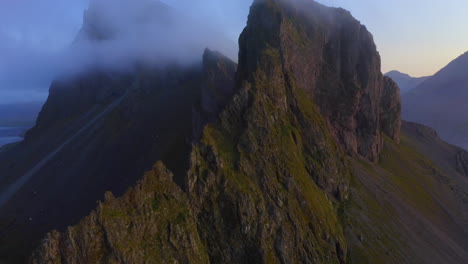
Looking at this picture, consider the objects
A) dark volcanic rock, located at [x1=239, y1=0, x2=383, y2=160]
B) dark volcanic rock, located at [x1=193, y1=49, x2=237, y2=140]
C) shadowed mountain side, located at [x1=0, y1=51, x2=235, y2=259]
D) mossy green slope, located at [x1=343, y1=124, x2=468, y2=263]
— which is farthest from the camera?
shadowed mountain side, located at [x1=0, y1=51, x2=235, y2=259]

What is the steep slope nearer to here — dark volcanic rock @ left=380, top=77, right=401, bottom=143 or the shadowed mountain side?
the shadowed mountain side

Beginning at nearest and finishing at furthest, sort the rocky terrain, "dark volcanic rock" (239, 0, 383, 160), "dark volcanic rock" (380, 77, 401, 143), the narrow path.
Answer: the rocky terrain → "dark volcanic rock" (239, 0, 383, 160) → the narrow path → "dark volcanic rock" (380, 77, 401, 143)

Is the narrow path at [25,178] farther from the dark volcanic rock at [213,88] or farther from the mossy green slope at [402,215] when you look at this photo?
the mossy green slope at [402,215]

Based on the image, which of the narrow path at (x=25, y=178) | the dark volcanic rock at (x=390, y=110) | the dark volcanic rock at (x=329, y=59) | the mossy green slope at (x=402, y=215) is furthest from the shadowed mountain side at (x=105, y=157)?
the dark volcanic rock at (x=390, y=110)

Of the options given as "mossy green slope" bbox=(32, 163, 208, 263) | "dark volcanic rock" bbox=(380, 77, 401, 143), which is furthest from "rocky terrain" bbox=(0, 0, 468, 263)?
"dark volcanic rock" bbox=(380, 77, 401, 143)

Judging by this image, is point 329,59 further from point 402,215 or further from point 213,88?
point 402,215
